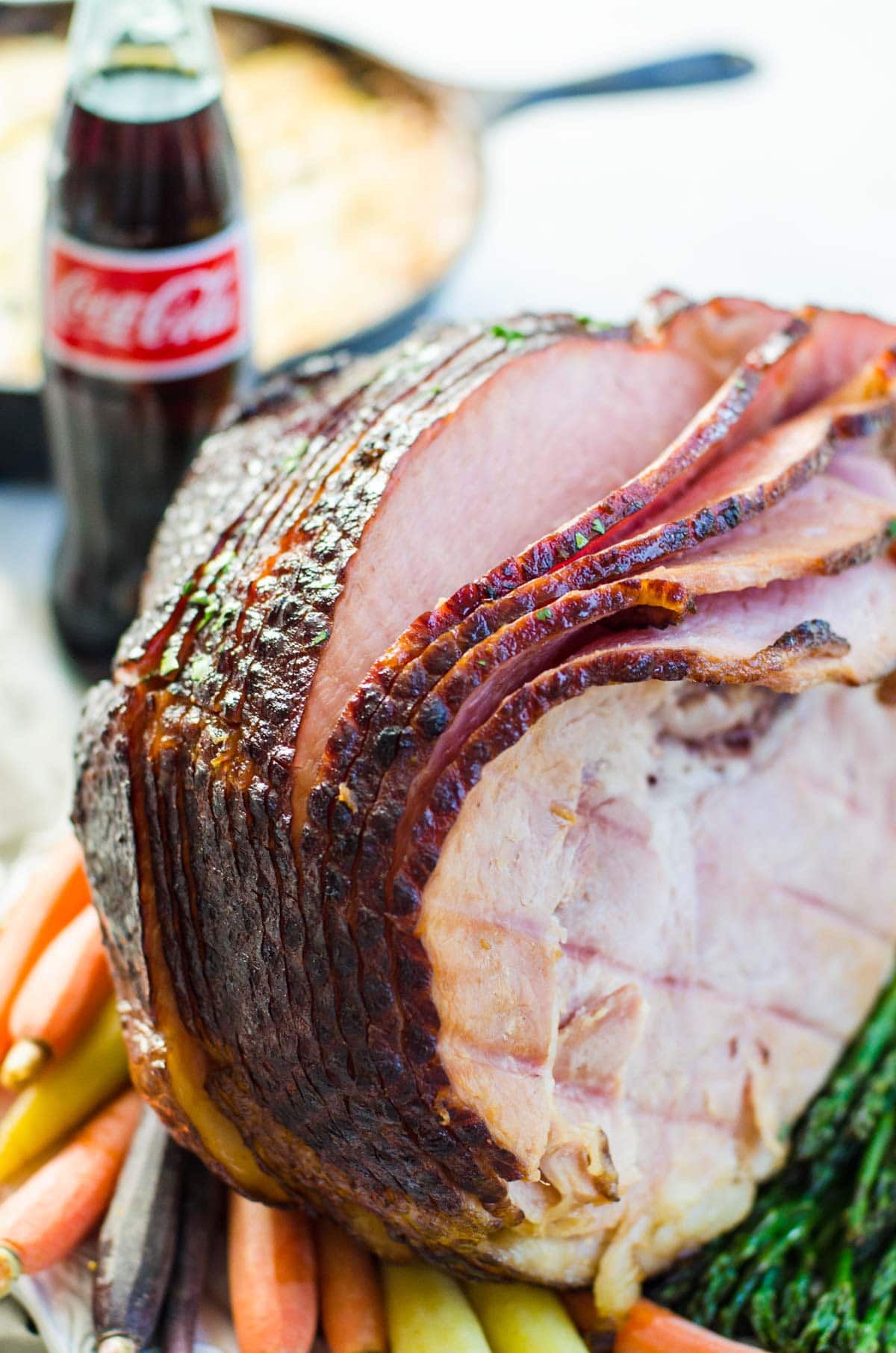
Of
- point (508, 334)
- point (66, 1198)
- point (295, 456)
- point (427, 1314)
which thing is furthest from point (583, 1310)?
point (508, 334)

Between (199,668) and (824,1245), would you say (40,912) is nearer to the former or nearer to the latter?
(199,668)

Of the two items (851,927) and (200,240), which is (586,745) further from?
(200,240)

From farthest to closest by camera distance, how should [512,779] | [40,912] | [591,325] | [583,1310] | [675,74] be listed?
[675,74] < [40,912] < [591,325] < [583,1310] < [512,779]

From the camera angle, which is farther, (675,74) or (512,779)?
(675,74)

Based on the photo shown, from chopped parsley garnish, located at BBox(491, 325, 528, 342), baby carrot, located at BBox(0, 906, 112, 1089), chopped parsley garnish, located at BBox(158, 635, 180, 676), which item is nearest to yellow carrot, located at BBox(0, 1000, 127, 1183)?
baby carrot, located at BBox(0, 906, 112, 1089)

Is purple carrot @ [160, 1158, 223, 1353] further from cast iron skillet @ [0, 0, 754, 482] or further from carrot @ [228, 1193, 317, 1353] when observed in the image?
cast iron skillet @ [0, 0, 754, 482]

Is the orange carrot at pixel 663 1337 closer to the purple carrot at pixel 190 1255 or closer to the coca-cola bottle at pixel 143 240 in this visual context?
the purple carrot at pixel 190 1255
